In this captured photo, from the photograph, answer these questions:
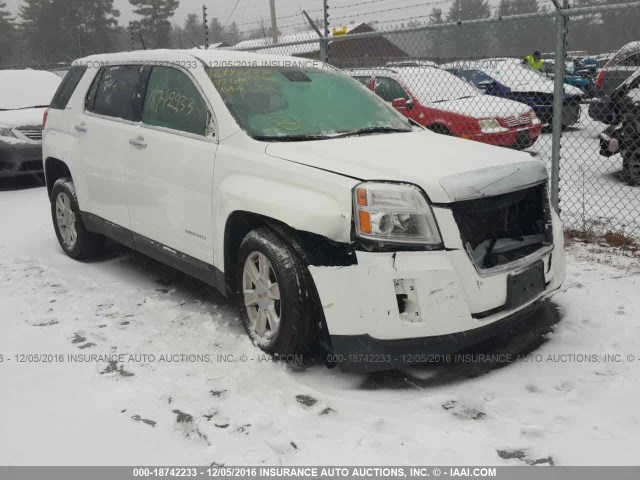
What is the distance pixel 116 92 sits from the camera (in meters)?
4.77

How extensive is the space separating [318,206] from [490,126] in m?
6.62

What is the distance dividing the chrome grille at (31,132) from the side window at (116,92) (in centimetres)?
464

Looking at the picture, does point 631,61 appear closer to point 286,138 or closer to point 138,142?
point 286,138

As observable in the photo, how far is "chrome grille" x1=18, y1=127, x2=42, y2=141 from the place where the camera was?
9070 mm

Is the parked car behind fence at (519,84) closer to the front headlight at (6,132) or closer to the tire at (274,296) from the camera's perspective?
the front headlight at (6,132)

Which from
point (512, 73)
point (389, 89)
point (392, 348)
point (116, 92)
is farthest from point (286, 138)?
point (512, 73)

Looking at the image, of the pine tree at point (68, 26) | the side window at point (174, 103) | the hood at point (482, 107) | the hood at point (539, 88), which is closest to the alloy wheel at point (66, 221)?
the side window at point (174, 103)

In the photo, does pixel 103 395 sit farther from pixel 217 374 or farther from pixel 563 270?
pixel 563 270

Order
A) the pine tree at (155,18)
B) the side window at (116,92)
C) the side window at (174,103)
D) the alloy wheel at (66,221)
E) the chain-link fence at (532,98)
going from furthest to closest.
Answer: the pine tree at (155,18) < the chain-link fence at (532,98) < the alloy wheel at (66,221) < the side window at (116,92) < the side window at (174,103)

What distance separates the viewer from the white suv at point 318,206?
2.93 m

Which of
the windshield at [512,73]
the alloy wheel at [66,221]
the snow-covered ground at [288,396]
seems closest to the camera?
the snow-covered ground at [288,396]

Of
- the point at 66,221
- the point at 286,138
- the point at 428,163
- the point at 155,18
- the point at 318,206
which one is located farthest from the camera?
the point at 155,18

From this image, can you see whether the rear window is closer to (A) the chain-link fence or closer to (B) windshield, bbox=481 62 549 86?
(A) the chain-link fence

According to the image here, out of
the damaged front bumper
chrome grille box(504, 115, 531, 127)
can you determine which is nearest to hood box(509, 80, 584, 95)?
chrome grille box(504, 115, 531, 127)
